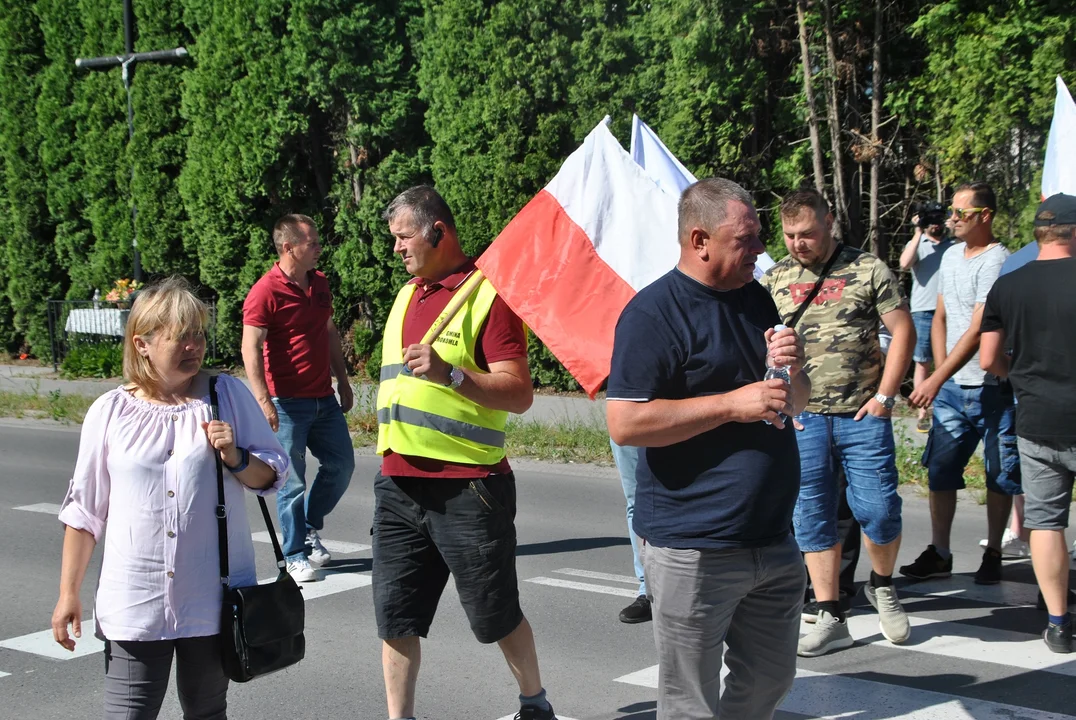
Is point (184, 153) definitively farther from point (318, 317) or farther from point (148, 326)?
point (148, 326)

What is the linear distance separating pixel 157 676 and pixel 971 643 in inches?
144

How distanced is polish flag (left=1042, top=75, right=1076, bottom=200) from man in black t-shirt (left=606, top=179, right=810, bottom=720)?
3.70m

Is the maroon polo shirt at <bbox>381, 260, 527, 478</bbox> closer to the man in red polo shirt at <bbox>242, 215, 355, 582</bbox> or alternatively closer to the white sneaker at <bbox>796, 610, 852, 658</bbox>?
the white sneaker at <bbox>796, 610, 852, 658</bbox>

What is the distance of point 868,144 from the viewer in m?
12.0

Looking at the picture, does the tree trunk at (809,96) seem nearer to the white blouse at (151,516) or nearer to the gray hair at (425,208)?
the gray hair at (425,208)

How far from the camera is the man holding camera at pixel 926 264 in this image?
8.39 meters

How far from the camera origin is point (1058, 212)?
5250mm

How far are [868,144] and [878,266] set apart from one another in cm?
710

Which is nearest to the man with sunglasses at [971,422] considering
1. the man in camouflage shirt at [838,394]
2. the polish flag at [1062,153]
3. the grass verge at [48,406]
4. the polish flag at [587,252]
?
the polish flag at [1062,153]

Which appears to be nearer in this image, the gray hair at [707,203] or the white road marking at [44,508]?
the gray hair at [707,203]

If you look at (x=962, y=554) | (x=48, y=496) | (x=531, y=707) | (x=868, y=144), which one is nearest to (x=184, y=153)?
(x=48, y=496)

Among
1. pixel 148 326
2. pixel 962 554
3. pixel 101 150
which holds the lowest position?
pixel 962 554

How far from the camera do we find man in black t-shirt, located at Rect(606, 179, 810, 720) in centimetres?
332

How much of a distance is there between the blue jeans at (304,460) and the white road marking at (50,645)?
126 cm
